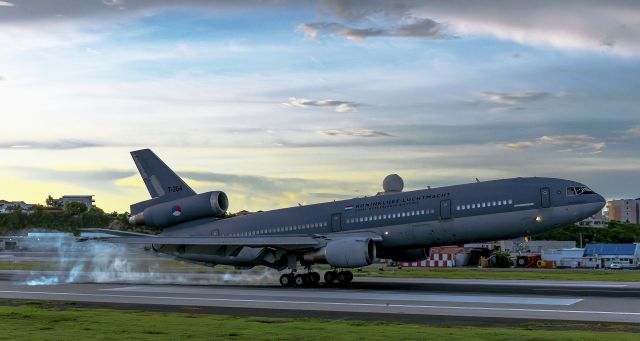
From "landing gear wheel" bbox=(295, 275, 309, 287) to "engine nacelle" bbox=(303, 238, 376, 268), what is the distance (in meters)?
2.15

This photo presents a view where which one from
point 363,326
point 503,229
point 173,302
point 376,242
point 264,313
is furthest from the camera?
point 376,242

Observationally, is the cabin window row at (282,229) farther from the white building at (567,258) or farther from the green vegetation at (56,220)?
the white building at (567,258)

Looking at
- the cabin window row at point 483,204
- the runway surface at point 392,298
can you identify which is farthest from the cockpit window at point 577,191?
the runway surface at point 392,298

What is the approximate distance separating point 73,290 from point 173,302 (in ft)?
33.3

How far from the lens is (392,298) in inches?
1303

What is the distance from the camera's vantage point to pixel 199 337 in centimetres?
2008

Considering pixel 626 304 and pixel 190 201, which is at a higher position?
pixel 190 201

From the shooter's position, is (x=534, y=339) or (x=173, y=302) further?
(x=173, y=302)

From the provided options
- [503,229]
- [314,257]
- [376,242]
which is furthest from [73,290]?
[503,229]

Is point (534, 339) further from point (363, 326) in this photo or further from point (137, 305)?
point (137, 305)

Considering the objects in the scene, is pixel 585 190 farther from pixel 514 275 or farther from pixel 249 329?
pixel 249 329

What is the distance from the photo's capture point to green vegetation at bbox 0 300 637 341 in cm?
2005

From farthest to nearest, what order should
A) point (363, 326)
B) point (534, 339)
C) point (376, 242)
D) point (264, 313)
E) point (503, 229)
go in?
point (376, 242) < point (503, 229) < point (264, 313) < point (363, 326) < point (534, 339)

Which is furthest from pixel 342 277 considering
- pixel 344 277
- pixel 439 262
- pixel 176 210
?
pixel 439 262
